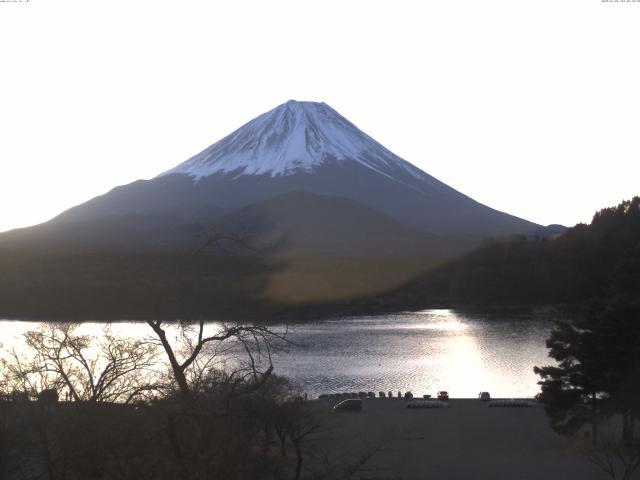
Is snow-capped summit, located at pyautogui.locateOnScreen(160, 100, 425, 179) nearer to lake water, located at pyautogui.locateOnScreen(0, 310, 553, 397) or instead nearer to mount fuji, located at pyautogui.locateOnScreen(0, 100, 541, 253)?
mount fuji, located at pyautogui.locateOnScreen(0, 100, 541, 253)

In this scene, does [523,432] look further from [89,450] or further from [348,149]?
[348,149]

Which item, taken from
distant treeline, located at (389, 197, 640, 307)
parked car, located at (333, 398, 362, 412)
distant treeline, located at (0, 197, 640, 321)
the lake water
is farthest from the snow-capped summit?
parked car, located at (333, 398, 362, 412)

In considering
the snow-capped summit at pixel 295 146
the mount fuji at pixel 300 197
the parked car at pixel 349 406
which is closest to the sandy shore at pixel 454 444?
the parked car at pixel 349 406

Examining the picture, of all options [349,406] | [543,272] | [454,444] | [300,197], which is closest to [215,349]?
[454,444]

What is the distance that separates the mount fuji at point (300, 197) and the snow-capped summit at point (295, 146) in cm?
12

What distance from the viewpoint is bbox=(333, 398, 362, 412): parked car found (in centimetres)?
1372

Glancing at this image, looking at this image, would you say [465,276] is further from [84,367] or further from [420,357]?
[84,367]

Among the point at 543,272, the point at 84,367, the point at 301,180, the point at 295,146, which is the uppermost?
the point at 295,146

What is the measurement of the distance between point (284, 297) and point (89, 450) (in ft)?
106

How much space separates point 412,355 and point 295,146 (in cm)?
7243

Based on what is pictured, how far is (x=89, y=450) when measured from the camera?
3.72 meters

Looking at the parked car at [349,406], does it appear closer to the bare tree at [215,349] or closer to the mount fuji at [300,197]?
the bare tree at [215,349]

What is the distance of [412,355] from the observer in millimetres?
23203

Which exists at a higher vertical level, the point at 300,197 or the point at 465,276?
the point at 300,197
